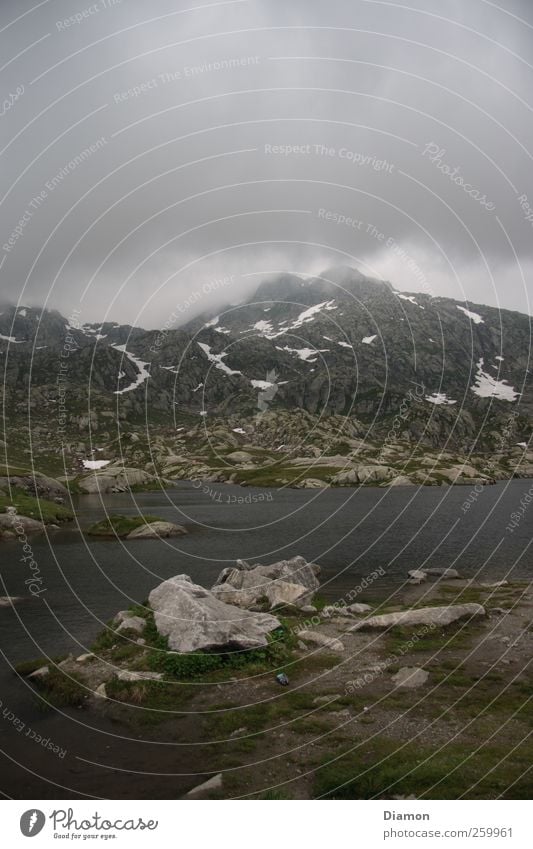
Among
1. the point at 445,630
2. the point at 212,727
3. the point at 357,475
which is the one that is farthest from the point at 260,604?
the point at 357,475

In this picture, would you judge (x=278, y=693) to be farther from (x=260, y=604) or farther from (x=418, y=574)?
(x=418, y=574)

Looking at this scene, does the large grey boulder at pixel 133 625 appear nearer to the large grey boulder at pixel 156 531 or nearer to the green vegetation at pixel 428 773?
the green vegetation at pixel 428 773

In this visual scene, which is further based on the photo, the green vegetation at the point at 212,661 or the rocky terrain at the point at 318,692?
the green vegetation at the point at 212,661

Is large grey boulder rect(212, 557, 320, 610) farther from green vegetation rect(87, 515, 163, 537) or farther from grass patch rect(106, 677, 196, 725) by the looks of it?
green vegetation rect(87, 515, 163, 537)

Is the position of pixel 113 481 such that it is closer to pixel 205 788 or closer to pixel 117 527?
pixel 117 527

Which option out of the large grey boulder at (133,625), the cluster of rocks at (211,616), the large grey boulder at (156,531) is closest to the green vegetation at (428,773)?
the cluster of rocks at (211,616)

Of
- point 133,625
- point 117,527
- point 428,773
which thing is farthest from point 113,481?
point 428,773

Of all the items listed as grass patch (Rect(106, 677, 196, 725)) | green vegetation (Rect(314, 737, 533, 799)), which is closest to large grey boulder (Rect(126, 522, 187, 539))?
grass patch (Rect(106, 677, 196, 725))
